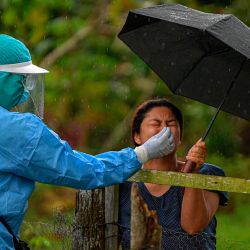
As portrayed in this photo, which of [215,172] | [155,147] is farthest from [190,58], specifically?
[155,147]

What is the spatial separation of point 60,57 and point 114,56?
1.71 ft

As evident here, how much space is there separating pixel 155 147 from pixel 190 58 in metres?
1.06

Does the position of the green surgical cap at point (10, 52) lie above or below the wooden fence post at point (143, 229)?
above

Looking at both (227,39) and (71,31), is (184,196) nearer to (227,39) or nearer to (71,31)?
(227,39)

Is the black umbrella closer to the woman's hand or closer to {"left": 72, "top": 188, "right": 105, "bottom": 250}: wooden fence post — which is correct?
the woman's hand

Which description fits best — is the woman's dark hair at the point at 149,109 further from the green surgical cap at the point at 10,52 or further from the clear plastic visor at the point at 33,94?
the green surgical cap at the point at 10,52

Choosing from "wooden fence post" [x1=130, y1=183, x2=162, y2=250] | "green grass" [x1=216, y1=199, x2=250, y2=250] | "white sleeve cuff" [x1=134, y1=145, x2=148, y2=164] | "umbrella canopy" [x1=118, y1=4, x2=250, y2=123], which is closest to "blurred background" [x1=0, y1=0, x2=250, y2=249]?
"green grass" [x1=216, y1=199, x2=250, y2=250]

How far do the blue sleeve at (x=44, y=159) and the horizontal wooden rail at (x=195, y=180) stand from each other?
46 cm

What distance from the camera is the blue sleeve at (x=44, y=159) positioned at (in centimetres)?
395

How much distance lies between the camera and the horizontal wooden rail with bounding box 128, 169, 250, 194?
4.30 metres

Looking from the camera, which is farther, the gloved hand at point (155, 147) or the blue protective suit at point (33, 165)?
the gloved hand at point (155, 147)

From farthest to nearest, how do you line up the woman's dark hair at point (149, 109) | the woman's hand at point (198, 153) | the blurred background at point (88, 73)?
the blurred background at point (88, 73) < the woman's dark hair at point (149, 109) < the woman's hand at point (198, 153)

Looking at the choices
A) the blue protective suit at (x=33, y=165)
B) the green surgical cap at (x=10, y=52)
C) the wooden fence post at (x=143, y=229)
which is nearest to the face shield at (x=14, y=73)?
the green surgical cap at (x=10, y=52)

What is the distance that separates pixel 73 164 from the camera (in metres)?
4.03
